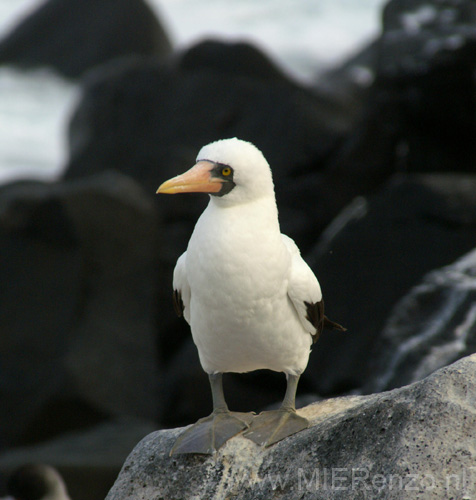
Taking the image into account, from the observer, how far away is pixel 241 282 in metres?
4.23

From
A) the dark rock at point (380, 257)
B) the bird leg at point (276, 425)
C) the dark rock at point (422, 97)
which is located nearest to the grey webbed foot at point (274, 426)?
the bird leg at point (276, 425)

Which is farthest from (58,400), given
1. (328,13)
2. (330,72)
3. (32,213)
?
(328,13)

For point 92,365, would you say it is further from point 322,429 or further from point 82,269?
point 322,429

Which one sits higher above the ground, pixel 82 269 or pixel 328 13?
pixel 82 269

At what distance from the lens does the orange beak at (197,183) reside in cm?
425

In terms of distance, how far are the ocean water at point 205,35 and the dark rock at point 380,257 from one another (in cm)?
1052

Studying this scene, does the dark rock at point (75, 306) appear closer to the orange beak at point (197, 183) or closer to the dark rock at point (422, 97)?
the dark rock at point (422, 97)

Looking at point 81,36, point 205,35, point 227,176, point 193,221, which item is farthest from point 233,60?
point 227,176

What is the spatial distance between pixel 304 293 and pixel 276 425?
708mm

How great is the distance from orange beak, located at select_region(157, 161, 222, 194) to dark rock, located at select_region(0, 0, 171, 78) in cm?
1679

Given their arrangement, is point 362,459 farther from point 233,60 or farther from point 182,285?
point 233,60

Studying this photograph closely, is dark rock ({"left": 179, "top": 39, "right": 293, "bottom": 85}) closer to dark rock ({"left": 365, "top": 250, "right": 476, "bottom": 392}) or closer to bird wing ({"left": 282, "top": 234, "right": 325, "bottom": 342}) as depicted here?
dark rock ({"left": 365, "top": 250, "right": 476, "bottom": 392})

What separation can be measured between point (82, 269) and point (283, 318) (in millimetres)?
7043

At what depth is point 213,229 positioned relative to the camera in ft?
14.0
